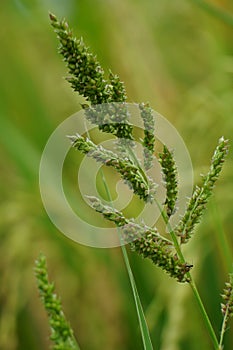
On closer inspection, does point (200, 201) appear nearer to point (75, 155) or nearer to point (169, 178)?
point (169, 178)

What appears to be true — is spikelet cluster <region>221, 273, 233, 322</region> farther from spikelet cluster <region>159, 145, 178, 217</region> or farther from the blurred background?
the blurred background

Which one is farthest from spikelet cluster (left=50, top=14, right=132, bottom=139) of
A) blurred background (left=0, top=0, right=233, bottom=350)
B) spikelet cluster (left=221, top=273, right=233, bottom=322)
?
blurred background (left=0, top=0, right=233, bottom=350)

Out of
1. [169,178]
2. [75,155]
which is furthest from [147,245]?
[75,155]

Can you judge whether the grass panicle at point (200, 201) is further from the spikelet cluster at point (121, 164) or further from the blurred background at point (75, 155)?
the blurred background at point (75, 155)

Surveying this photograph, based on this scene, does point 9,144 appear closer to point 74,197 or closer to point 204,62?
point 74,197

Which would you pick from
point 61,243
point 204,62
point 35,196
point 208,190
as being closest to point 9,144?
point 35,196

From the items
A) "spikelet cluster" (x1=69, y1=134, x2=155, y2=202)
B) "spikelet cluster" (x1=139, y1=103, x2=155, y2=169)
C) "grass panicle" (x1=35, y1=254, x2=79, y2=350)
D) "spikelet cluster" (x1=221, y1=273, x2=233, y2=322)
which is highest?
"spikelet cluster" (x1=139, y1=103, x2=155, y2=169)

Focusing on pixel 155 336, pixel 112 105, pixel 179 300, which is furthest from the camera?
pixel 155 336

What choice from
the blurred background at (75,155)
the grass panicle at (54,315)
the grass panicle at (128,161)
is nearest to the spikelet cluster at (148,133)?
the grass panicle at (128,161)
